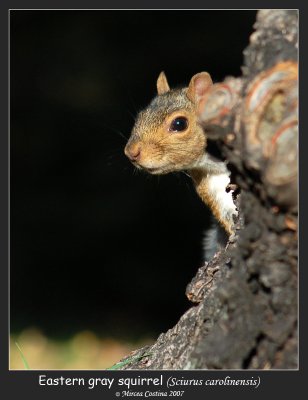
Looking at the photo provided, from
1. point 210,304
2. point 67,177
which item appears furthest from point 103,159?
point 210,304

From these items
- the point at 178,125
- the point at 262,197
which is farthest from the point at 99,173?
the point at 262,197

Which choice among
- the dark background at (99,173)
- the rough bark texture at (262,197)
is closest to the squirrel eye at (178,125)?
the rough bark texture at (262,197)

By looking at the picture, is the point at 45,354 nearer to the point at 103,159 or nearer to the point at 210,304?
the point at 210,304

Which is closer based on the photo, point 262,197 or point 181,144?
point 262,197

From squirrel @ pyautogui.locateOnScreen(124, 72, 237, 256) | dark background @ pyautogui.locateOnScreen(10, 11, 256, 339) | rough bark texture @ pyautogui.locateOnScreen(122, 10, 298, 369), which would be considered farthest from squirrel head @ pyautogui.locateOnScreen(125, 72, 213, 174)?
dark background @ pyautogui.locateOnScreen(10, 11, 256, 339)

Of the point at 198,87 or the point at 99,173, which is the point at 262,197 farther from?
the point at 99,173

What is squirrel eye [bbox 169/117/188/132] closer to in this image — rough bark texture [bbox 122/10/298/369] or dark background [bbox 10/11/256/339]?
rough bark texture [bbox 122/10/298/369]

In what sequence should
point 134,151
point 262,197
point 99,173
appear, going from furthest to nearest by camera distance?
point 99,173, point 134,151, point 262,197
